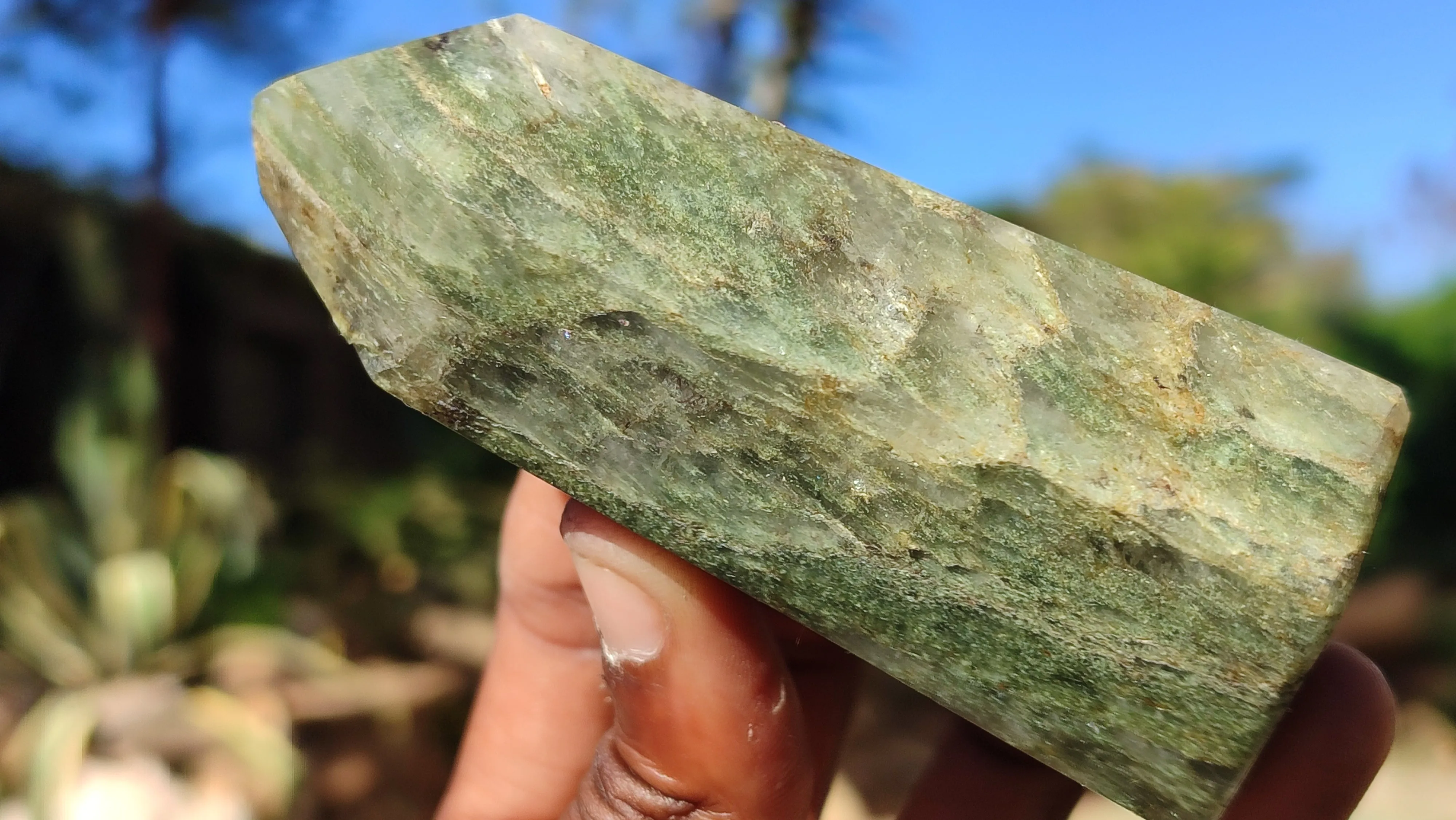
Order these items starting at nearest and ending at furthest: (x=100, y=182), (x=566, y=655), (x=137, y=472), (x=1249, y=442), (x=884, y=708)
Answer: (x=1249, y=442) → (x=566, y=655) → (x=137, y=472) → (x=100, y=182) → (x=884, y=708)

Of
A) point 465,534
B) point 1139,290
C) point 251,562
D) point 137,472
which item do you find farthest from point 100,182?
point 1139,290

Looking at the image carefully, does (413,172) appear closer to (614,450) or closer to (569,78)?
(569,78)

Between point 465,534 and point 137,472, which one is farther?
point 465,534

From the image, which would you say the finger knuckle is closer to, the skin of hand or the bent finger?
the skin of hand

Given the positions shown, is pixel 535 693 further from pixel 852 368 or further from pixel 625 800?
pixel 852 368

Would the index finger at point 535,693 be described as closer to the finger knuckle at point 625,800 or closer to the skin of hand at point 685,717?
the skin of hand at point 685,717

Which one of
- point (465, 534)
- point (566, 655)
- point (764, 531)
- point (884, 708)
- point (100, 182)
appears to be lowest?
point (465, 534)

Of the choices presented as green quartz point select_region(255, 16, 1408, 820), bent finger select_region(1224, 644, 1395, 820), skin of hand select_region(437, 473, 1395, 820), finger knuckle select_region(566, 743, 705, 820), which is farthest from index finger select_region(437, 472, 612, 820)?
bent finger select_region(1224, 644, 1395, 820)

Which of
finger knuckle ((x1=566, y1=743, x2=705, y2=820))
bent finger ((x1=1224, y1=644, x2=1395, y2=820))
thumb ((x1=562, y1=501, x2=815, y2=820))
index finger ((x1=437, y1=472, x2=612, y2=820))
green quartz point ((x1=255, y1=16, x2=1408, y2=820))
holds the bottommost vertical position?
index finger ((x1=437, y1=472, x2=612, y2=820))
